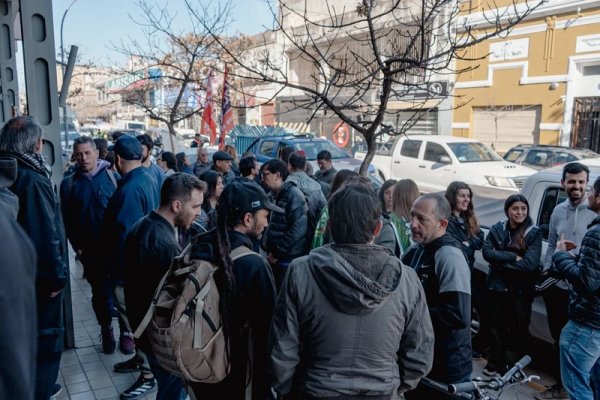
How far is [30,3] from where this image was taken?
189 inches

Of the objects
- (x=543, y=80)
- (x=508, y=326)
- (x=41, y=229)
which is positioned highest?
(x=543, y=80)

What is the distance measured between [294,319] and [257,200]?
68 centimetres

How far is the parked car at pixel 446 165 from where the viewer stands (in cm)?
1310

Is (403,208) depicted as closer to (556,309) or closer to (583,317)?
(556,309)

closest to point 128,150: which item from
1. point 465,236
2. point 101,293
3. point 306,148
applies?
point 101,293

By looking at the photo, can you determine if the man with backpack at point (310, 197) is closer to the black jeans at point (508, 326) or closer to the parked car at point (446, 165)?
the black jeans at point (508, 326)

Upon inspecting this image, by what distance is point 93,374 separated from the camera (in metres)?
4.60

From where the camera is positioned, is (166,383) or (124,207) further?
(124,207)

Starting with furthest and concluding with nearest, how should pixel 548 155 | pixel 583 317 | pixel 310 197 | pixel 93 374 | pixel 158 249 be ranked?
pixel 548 155 → pixel 310 197 → pixel 93 374 → pixel 583 317 → pixel 158 249

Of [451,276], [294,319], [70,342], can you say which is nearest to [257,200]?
[294,319]

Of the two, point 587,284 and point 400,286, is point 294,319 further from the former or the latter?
point 587,284

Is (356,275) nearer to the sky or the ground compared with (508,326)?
nearer to the sky

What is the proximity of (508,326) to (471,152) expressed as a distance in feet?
34.8

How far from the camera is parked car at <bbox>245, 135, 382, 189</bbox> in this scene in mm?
13742
